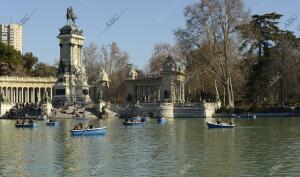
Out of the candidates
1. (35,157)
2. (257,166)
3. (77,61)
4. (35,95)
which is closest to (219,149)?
(257,166)

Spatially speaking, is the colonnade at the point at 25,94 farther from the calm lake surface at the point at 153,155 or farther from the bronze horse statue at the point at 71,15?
the calm lake surface at the point at 153,155

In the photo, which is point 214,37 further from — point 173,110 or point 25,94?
point 25,94

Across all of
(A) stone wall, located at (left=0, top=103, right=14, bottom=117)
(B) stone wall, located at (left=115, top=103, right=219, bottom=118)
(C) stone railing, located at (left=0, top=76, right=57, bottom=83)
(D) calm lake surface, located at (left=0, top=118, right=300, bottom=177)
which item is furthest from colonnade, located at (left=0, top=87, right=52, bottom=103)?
(D) calm lake surface, located at (left=0, top=118, right=300, bottom=177)

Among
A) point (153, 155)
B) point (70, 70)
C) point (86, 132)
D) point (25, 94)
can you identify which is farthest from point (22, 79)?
point (153, 155)

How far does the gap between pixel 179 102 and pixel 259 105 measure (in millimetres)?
12276

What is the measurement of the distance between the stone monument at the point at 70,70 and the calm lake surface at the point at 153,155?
167 ft

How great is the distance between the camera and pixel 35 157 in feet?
114

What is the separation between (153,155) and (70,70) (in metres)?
70.4

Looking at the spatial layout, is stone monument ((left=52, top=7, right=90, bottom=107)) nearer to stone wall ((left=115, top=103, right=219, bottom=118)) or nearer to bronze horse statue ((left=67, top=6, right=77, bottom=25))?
bronze horse statue ((left=67, top=6, right=77, bottom=25))

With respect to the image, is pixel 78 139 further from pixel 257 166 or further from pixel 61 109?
pixel 61 109

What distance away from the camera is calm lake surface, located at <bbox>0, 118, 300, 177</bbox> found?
95.0ft

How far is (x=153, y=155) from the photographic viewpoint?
3547cm

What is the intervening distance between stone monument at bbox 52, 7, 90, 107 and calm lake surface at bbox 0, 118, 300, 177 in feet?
167

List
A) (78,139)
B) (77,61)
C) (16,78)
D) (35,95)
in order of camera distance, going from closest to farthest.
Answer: (78,139) < (77,61) < (16,78) < (35,95)
